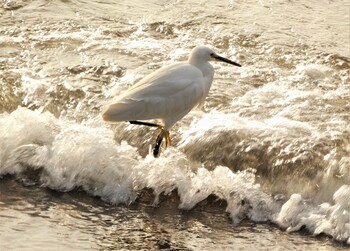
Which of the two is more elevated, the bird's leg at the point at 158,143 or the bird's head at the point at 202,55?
the bird's head at the point at 202,55

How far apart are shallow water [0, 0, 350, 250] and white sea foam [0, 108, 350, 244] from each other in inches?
→ 0.4

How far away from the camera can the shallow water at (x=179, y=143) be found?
19.1 feet

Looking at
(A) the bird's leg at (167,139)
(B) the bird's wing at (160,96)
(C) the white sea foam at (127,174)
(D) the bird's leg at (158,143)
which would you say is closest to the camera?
(C) the white sea foam at (127,174)

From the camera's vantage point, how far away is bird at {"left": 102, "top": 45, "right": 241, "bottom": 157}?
21.3 feet

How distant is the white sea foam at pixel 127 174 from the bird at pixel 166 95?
0.27 metres

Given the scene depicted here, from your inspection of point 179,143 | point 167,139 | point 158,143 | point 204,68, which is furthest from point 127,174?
point 204,68

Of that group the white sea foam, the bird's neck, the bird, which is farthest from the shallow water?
the bird's neck

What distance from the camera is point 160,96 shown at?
21.6 feet

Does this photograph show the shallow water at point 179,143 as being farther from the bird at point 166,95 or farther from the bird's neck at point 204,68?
the bird's neck at point 204,68

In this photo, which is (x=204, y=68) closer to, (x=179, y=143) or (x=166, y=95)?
(x=166, y=95)

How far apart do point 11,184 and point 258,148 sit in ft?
5.82

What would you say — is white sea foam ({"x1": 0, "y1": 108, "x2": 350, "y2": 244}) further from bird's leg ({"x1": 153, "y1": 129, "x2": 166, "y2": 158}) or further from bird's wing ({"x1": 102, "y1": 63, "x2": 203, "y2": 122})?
bird's wing ({"x1": 102, "y1": 63, "x2": 203, "y2": 122})

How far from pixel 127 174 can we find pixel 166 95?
0.61 meters

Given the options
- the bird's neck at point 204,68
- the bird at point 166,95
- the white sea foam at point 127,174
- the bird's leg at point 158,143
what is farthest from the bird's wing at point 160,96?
the white sea foam at point 127,174
